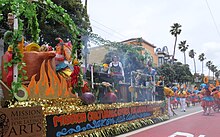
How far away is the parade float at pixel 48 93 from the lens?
13.1 ft

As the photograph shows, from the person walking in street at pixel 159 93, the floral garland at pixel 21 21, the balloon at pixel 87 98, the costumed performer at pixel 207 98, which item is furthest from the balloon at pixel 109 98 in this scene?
the costumed performer at pixel 207 98

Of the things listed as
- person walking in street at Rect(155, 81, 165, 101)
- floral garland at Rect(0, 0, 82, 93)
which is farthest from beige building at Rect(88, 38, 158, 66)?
floral garland at Rect(0, 0, 82, 93)

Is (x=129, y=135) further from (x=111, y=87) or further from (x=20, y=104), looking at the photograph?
(x=20, y=104)

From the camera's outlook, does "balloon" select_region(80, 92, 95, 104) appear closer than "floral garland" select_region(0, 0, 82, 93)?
No

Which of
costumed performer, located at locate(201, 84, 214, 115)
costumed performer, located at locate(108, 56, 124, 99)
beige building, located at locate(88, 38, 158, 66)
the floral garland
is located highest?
beige building, located at locate(88, 38, 158, 66)

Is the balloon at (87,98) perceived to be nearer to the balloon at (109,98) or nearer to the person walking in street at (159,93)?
the balloon at (109,98)

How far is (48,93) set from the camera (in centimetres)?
571

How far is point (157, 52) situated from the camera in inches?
1768

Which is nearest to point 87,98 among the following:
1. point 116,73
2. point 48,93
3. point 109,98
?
point 48,93

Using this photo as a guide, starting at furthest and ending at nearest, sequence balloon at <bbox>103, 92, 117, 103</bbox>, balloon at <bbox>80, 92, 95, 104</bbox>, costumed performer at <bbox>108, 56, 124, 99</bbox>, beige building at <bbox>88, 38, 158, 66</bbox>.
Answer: beige building at <bbox>88, 38, 158, 66</bbox> → costumed performer at <bbox>108, 56, 124, 99</bbox> → balloon at <bbox>103, 92, 117, 103</bbox> → balloon at <bbox>80, 92, 95, 104</bbox>

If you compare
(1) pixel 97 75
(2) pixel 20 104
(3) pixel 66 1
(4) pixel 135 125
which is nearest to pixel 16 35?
(2) pixel 20 104

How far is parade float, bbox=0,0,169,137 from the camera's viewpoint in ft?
13.1

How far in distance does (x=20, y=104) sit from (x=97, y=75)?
11.2 feet

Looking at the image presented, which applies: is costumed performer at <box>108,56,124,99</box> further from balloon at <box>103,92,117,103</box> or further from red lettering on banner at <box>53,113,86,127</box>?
red lettering on banner at <box>53,113,86,127</box>
